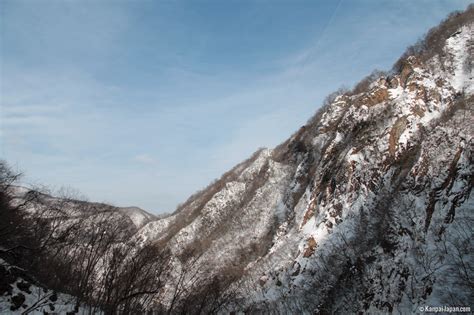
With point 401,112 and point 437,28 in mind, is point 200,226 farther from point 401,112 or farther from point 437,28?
point 437,28

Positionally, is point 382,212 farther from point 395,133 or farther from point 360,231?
point 395,133

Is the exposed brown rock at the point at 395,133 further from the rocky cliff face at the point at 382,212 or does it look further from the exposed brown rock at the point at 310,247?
the exposed brown rock at the point at 310,247

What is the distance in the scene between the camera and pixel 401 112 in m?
36.7

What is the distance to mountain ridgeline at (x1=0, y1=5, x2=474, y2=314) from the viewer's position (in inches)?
716

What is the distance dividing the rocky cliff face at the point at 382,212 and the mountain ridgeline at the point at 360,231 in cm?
11

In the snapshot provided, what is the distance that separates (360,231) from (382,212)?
2.39 metres

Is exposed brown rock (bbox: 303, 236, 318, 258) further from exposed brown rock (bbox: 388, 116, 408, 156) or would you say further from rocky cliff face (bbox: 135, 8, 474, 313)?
exposed brown rock (bbox: 388, 116, 408, 156)

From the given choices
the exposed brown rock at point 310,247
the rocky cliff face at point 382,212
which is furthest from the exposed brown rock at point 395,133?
the exposed brown rock at point 310,247

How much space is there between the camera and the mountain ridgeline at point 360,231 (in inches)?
716

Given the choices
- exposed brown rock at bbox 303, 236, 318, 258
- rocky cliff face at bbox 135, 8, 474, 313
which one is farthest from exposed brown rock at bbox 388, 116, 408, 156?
exposed brown rock at bbox 303, 236, 318, 258

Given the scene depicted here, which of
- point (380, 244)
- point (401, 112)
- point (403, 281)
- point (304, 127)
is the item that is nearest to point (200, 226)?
point (304, 127)

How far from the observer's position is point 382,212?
29469mm

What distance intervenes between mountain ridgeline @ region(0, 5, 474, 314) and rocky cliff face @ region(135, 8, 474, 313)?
11 centimetres

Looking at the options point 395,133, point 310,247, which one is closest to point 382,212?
point 310,247
